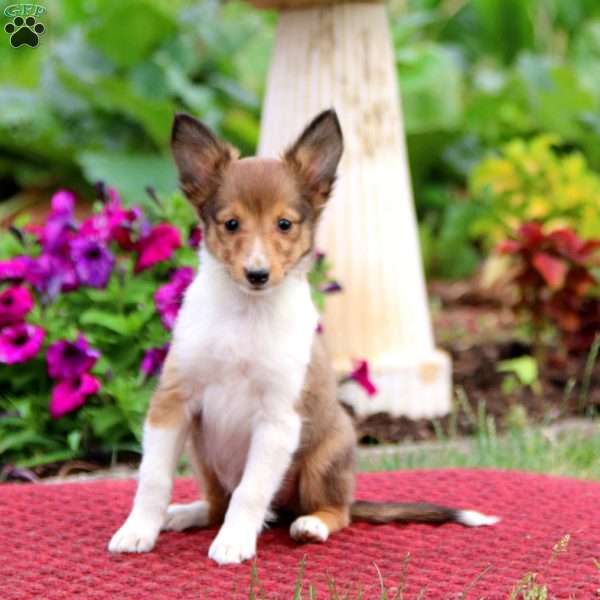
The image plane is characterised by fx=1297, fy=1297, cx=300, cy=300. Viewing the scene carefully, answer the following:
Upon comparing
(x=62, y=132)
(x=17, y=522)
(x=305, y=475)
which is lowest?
(x=17, y=522)

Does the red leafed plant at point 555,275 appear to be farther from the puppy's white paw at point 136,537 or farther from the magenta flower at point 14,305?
the puppy's white paw at point 136,537

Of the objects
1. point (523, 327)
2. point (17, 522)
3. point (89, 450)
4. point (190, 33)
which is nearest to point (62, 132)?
point (190, 33)

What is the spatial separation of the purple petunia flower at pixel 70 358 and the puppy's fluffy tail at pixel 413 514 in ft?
5.29

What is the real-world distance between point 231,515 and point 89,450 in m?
1.88

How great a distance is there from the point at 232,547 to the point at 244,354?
1.83 ft

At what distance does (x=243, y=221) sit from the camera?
370 centimetres

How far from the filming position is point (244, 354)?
3.80 meters

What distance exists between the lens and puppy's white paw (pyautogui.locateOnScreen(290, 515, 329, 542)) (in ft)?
12.9

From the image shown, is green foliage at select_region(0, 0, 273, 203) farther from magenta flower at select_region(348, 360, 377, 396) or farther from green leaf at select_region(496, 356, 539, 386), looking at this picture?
magenta flower at select_region(348, 360, 377, 396)

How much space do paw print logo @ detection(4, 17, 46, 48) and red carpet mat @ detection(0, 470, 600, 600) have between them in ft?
4.78

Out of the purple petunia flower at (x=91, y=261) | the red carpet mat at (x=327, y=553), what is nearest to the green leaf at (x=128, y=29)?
the purple petunia flower at (x=91, y=261)

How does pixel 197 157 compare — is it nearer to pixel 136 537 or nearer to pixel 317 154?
pixel 317 154

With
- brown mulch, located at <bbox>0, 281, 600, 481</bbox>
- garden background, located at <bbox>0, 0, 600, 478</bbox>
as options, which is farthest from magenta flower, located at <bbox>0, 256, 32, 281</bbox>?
brown mulch, located at <bbox>0, 281, 600, 481</bbox>

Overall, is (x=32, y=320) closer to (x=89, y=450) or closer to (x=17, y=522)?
(x=89, y=450)
